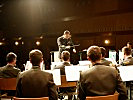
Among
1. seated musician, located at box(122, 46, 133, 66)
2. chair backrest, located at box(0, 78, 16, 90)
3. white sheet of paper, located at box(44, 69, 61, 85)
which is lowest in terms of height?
chair backrest, located at box(0, 78, 16, 90)

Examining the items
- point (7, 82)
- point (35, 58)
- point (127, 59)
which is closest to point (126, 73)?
point (127, 59)

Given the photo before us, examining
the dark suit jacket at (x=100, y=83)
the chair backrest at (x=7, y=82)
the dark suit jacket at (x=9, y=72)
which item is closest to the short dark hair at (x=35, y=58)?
the dark suit jacket at (x=100, y=83)

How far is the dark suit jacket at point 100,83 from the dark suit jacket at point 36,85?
39cm

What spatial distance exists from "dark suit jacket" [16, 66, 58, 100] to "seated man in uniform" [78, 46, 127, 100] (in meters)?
0.39

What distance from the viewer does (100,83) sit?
2.80 metres

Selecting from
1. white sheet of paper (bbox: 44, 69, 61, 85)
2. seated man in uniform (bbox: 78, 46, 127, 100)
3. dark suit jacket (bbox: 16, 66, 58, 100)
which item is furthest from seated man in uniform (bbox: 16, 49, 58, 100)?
white sheet of paper (bbox: 44, 69, 61, 85)

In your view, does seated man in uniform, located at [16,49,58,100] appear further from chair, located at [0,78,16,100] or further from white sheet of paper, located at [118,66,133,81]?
white sheet of paper, located at [118,66,133,81]

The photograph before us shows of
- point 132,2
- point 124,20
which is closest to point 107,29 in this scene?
point 124,20

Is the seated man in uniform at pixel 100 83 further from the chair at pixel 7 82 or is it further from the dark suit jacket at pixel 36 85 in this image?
the chair at pixel 7 82

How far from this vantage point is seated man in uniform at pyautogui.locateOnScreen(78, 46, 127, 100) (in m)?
2.80

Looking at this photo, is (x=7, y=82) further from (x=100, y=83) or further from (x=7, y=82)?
(x=100, y=83)

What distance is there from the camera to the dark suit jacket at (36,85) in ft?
9.57

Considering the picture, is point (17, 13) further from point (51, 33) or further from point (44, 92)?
point (44, 92)

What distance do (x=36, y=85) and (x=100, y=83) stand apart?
2.73 ft
